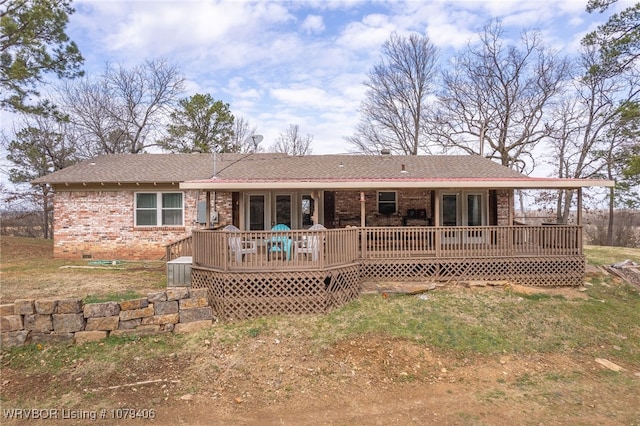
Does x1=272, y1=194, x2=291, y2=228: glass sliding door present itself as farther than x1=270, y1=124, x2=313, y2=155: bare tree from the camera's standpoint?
No

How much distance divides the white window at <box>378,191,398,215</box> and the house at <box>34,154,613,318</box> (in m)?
0.05

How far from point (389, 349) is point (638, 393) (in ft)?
11.7

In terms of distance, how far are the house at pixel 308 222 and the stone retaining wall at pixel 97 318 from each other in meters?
0.81

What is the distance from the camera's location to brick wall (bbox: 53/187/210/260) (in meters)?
13.0

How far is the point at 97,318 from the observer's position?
638cm

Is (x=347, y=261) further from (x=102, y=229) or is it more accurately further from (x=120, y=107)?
(x=120, y=107)

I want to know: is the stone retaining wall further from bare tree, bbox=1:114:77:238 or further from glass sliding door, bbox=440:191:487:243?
bare tree, bbox=1:114:77:238

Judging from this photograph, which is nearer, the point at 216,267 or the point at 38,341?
the point at 38,341

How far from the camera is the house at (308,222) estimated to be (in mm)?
7695

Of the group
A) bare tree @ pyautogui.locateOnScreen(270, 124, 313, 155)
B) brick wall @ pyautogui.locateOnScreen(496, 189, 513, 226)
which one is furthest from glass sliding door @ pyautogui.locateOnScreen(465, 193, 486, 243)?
bare tree @ pyautogui.locateOnScreen(270, 124, 313, 155)

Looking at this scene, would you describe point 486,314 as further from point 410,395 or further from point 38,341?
point 38,341

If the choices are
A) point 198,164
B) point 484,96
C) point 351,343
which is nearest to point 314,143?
point 484,96

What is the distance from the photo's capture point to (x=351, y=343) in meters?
6.44

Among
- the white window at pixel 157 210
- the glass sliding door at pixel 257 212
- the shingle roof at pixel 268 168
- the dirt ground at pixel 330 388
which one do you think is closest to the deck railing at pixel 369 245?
the dirt ground at pixel 330 388
